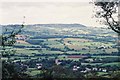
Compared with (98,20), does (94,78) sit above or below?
below

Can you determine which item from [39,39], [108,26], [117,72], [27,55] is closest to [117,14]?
[108,26]

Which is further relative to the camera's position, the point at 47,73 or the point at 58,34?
the point at 58,34

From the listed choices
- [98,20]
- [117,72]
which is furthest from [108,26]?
[117,72]

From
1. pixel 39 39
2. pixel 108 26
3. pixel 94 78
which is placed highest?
pixel 108 26

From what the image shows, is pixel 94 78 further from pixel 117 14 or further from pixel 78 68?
pixel 117 14

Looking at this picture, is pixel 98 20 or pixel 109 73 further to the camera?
pixel 98 20

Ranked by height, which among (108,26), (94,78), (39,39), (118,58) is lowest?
(94,78)

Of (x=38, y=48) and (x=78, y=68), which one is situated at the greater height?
(x=38, y=48)

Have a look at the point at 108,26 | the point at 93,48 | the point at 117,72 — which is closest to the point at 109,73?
the point at 117,72

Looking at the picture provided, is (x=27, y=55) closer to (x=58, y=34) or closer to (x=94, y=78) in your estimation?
(x=58, y=34)
